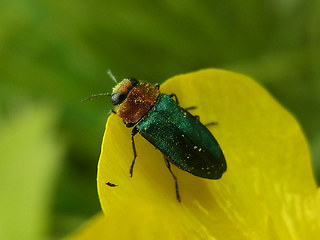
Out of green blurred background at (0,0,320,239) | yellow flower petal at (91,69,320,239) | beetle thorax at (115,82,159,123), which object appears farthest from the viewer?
green blurred background at (0,0,320,239)

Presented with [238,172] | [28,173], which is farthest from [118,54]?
[238,172]

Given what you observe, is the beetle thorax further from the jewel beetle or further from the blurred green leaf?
the blurred green leaf

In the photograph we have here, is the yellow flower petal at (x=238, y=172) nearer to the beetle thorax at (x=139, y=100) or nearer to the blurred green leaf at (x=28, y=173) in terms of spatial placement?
the beetle thorax at (x=139, y=100)

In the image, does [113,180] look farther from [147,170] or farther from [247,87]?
[247,87]

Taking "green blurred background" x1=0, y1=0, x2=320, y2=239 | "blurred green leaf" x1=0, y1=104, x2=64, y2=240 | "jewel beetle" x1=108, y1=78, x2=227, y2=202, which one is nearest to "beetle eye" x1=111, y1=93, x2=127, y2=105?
"jewel beetle" x1=108, y1=78, x2=227, y2=202

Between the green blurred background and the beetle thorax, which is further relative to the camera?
the green blurred background

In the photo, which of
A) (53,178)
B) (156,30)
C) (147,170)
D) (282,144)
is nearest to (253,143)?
(282,144)

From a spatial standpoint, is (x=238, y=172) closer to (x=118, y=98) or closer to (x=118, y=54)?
(x=118, y=98)
